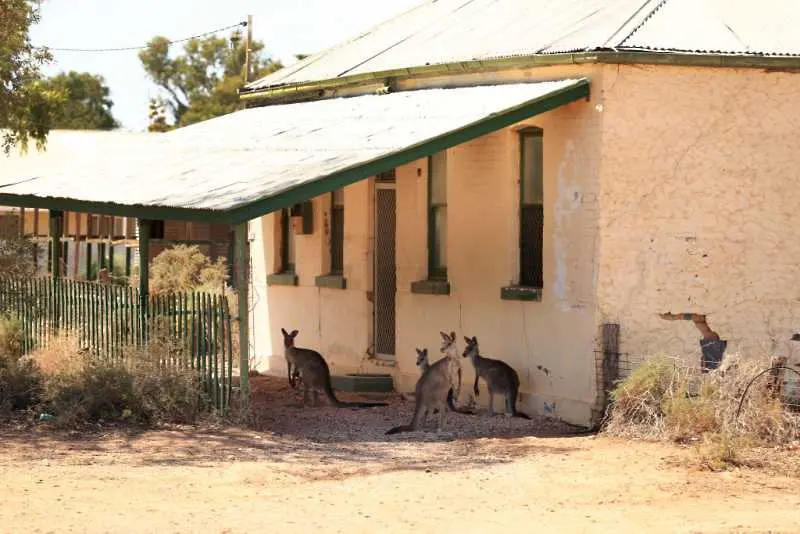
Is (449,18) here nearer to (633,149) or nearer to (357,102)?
(357,102)

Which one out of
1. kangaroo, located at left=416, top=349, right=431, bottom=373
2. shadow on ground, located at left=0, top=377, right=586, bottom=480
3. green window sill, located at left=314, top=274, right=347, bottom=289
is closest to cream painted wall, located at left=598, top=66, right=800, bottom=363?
shadow on ground, located at left=0, top=377, right=586, bottom=480

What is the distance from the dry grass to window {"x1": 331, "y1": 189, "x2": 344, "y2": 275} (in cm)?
644

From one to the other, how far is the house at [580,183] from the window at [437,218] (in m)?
0.02

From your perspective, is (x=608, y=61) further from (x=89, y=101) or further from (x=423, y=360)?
(x=89, y=101)

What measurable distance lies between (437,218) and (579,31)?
9.89 feet

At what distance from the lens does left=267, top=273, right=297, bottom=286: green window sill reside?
65.4ft

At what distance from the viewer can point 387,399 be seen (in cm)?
1731

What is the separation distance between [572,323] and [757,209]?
2.22 metres

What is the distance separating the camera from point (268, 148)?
16.6 metres

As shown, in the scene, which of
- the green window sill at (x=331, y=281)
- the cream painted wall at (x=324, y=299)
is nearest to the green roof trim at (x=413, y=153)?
the cream painted wall at (x=324, y=299)

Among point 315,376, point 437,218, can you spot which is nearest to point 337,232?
point 437,218

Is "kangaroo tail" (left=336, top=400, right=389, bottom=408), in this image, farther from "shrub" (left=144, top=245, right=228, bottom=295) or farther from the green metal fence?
"shrub" (left=144, top=245, right=228, bottom=295)

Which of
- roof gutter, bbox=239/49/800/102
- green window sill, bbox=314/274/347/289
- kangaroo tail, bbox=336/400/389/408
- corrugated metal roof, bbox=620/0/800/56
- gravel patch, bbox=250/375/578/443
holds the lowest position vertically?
gravel patch, bbox=250/375/578/443

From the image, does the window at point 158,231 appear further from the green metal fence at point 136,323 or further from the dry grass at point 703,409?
the dry grass at point 703,409
